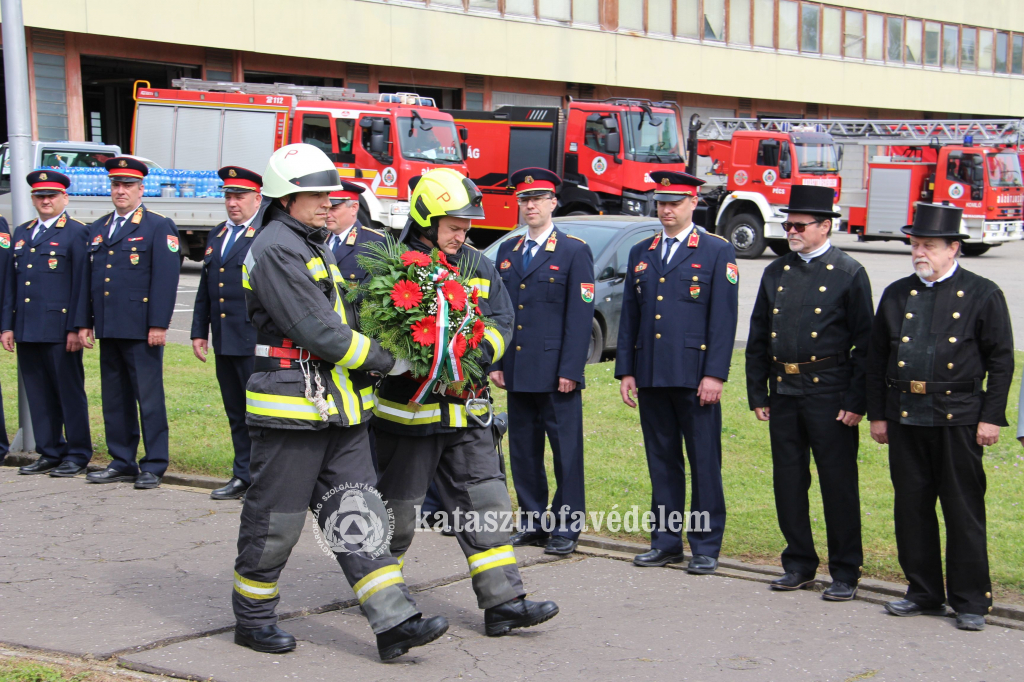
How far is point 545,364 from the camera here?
251 inches

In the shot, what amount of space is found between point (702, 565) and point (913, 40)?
48.2 m

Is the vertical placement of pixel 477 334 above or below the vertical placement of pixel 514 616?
above

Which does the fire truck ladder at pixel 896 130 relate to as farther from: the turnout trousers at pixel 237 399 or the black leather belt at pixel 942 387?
the black leather belt at pixel 942 387

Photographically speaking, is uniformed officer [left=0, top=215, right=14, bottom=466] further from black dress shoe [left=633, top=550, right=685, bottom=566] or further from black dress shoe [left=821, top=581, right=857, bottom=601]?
black dress shoe [left=821, top=581, right=857, bottom=601]

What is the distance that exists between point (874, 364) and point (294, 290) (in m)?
2.85

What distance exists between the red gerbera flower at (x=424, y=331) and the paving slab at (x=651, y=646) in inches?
53.9

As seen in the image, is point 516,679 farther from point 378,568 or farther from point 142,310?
point 142,310

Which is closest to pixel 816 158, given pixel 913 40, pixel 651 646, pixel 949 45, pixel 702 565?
pixel 702 565

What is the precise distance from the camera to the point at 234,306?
7500mm

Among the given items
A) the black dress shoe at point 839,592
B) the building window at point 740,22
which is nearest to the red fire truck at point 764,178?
the building window at point 740,22

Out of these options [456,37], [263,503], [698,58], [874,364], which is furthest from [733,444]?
[698,58]

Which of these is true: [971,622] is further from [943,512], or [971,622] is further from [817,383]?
[817,383]

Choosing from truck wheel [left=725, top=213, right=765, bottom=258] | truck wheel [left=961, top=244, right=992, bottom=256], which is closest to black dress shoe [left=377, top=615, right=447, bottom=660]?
truck wheel [left=725, top=213, right=765, bottom=258]

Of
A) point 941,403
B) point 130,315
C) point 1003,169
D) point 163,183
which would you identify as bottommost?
point 941,403
